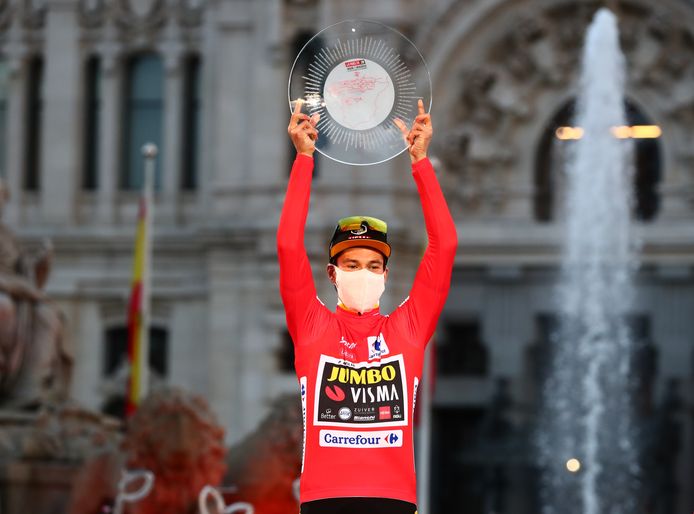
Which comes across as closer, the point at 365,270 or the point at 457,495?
the point at 365,270

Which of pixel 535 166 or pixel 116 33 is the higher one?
pixel 116 33

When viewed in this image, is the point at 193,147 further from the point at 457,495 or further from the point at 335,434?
the point at 335,434

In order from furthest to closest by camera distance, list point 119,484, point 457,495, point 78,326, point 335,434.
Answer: point 78,326, point 457,495, point 119,484, point 335,434

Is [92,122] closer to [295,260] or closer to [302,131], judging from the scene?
[302,131]

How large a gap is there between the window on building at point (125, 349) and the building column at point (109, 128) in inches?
92.6

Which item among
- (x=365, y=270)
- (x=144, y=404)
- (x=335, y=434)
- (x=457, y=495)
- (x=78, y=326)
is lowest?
(x=335, y=434)

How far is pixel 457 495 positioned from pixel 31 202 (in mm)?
11083

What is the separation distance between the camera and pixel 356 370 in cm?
727

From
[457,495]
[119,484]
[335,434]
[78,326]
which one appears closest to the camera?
[335,434]

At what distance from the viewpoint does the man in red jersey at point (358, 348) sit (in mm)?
7121

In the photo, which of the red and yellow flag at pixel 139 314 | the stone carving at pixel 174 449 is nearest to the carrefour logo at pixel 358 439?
the stone carving at pixel 174 449

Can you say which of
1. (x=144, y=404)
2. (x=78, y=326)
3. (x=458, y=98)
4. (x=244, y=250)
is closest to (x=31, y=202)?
(x=78, y=326)

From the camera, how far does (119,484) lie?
14820 millimetres

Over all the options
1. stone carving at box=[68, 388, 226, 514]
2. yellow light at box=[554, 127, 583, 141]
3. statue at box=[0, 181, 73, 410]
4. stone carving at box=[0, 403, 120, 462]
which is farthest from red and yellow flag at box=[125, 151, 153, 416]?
stone carving at box=[68, 388, 226, 514]
